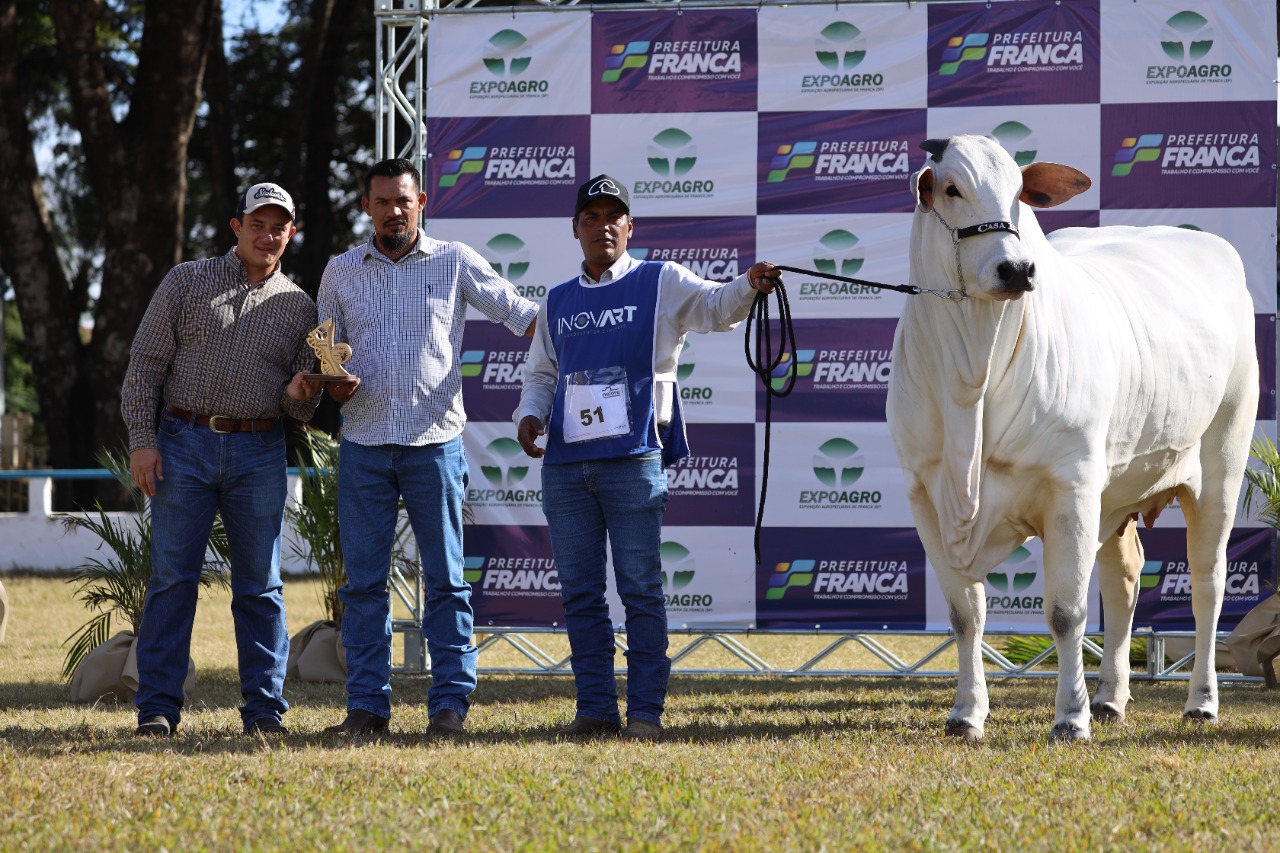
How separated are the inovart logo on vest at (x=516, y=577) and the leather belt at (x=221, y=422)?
2.66 metres

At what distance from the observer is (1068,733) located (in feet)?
17.9

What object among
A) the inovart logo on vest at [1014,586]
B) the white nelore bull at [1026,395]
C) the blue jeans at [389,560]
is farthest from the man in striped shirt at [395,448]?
the inovart logo on vest at [1014,586]

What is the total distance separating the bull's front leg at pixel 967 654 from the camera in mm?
5633

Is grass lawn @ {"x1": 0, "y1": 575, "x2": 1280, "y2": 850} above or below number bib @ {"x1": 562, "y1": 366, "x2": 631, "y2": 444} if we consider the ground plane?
below

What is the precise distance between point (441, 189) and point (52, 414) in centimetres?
1068

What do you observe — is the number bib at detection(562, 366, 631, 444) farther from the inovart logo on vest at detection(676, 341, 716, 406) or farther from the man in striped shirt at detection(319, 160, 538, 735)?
the inovart logo on vest at detection(676, 341, 716, 406)

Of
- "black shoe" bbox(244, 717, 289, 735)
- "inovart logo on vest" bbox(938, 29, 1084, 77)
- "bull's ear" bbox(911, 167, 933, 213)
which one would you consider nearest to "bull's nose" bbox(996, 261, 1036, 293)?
"bull's ear" bbox(911, 167, 933, 213)

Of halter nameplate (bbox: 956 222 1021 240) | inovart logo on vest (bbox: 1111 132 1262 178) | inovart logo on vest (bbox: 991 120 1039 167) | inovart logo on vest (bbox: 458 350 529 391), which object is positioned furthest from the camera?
inovart logo on vest (bbox: 458 350 529 391)

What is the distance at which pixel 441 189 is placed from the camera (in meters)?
8.25

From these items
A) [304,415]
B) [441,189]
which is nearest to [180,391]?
[304,415]

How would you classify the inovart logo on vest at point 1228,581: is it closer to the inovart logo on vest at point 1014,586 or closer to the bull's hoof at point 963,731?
the inovart logo on vest at point 1014,586

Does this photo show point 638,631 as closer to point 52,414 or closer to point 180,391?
point 180,391

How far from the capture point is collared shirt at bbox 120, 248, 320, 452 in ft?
18.5

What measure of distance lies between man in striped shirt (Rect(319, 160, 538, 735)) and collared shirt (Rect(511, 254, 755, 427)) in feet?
1.18
